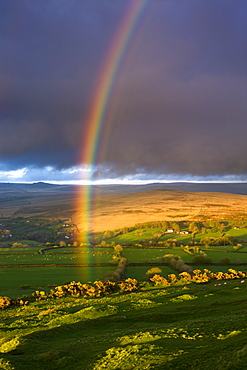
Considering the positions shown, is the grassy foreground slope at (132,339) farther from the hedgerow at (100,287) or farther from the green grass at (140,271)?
the green grass at (140,271)

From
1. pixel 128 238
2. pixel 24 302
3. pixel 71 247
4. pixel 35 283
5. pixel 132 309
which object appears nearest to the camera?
pixel 132 309

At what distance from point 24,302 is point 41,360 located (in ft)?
131

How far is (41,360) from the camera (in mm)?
21766

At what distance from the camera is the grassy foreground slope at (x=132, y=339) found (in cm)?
1700

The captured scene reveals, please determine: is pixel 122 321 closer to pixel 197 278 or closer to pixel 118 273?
pixel 197 278

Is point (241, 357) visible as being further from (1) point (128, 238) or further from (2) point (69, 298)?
(1) point (128, 238)

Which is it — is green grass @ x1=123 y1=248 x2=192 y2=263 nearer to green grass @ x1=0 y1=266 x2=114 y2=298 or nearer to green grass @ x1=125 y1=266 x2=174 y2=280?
green grass @ x1=125 y1=266 x2=174 y2=280

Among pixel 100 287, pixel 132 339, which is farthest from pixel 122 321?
pixel 100 287

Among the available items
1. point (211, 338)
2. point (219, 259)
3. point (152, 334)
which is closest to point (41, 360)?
point (152, 334)

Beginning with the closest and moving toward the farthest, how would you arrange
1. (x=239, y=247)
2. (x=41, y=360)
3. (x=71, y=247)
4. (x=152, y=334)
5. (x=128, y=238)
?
(x=41, y=360) → (x=152, y=334) → (x=239, y=247) → (x=71, y=247) → (x=128, y=238)

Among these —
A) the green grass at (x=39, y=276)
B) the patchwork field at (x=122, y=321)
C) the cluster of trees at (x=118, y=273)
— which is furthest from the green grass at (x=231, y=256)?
the green grass at (x=39, y=276)

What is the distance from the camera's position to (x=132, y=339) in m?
23.5

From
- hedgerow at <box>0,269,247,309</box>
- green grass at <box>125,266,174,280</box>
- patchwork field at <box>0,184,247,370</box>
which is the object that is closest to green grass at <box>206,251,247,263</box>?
patchwork field at <box>0,184,247,370</box>

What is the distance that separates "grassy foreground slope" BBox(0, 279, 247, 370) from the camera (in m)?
17.0
